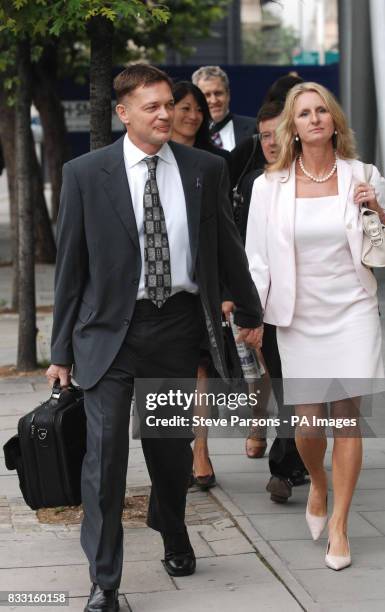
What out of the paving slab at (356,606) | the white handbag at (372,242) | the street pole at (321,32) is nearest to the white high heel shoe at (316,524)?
the paving slab at (356,606)

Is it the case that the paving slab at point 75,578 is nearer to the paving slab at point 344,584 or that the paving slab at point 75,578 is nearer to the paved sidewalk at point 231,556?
the paved sidewalk at point 231,556

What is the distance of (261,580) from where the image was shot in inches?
201

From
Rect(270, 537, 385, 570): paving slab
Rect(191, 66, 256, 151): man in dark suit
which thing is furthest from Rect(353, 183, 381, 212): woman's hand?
Rect(191, 66, 256, 151): man in dark suit

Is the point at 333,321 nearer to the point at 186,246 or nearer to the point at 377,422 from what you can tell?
the point at 186,246

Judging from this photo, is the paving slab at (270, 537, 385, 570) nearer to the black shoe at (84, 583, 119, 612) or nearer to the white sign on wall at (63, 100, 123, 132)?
the black shoe at (84, 583, 119, 612)

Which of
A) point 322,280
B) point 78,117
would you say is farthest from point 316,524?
point 78,117

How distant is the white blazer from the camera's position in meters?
5.39

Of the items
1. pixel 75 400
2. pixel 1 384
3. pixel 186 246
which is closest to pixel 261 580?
pixel 75 400

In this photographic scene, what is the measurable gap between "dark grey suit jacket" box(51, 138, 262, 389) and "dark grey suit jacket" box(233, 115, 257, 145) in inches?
138

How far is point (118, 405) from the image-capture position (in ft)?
15.6

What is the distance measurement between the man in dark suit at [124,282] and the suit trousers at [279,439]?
147 cm

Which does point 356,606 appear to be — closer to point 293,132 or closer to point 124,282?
point 124,282

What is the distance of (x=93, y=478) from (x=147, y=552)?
0.88m

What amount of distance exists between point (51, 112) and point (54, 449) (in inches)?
528
